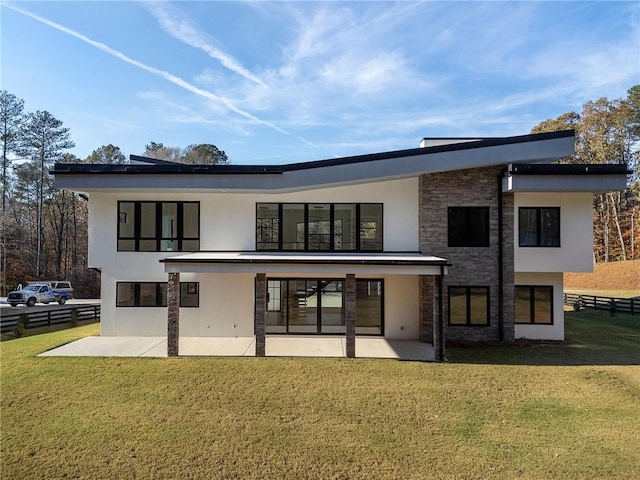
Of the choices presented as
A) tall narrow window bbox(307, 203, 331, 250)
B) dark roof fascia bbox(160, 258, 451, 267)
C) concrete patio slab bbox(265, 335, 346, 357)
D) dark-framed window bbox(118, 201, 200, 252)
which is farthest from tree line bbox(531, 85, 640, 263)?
dark-framed window bbox(118, 201, 200, 252)

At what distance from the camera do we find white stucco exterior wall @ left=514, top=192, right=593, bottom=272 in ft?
42.0

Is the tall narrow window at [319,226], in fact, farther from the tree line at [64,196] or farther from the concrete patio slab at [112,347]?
the tree line at [64,196]

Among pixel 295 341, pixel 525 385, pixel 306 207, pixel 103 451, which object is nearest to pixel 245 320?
pixel 295 341

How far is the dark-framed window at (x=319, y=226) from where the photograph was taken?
45.1 feet

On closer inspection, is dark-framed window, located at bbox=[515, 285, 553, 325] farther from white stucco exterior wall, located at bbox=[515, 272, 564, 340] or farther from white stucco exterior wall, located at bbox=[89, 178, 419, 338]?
white stucco exterior wall, located at bbox=[89, 178, 419, 338]

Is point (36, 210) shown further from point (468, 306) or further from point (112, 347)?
point (468, 306)

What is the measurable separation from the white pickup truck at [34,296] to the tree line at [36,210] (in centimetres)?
900

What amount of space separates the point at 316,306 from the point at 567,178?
31.6 ft

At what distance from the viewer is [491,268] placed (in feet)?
42.6

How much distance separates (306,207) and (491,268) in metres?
7.04

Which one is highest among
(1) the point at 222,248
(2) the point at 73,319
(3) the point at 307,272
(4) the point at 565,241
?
(4) the point at 565,241

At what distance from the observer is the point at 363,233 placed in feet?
45.1

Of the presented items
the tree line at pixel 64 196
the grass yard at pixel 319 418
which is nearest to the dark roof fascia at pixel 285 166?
the grass yard at pixel 319 418

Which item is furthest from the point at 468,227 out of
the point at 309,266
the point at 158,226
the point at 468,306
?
the point at 158,226
